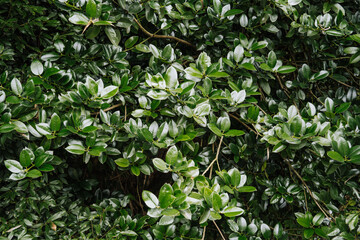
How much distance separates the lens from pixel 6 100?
953 mm

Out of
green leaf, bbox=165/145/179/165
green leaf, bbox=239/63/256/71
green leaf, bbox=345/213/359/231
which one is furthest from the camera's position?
green leaf, bbox=239/63/256/71

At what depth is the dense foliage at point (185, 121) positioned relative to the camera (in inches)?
38.0

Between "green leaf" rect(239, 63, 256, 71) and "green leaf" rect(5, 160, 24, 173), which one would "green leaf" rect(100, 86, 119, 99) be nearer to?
"green leaf" rect(5, 160, 24, 173)

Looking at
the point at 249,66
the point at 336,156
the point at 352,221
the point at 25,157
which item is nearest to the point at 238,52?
the point at 249,66

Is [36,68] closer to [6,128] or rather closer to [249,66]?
[6,128]

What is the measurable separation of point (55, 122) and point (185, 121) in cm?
44

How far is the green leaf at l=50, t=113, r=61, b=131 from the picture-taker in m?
0.95

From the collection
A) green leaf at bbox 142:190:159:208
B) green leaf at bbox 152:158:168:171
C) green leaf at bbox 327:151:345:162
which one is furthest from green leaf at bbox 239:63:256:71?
green leaf at bbox 142:190:159:208

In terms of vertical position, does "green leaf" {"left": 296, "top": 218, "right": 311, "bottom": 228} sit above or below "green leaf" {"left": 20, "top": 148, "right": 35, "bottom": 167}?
below

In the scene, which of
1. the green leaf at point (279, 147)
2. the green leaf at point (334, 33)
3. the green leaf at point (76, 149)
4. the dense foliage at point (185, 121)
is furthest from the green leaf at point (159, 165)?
the green leaf at point (334, 33)

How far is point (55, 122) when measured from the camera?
0.95m

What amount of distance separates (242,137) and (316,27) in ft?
1.92

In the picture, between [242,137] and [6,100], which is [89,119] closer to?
[6,100]

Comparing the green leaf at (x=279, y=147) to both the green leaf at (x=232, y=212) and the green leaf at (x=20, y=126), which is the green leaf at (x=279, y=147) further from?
the green leaf at (x=20, y=126)
